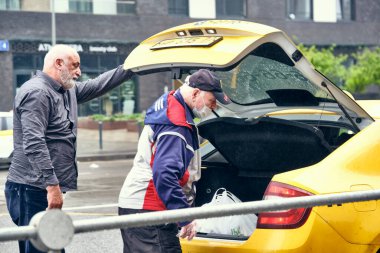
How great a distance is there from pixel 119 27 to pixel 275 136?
36.5 m

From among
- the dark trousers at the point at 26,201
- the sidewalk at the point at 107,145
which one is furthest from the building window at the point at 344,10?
the dark trousers at the point at 26,201

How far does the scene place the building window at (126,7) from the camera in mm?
42188

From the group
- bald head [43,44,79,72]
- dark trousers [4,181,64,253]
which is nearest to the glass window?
bald head [43,44,79,72]

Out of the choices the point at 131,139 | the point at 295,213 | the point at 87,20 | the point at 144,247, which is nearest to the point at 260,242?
the point at 295,213

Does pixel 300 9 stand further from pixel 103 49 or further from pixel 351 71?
pixel 103 49

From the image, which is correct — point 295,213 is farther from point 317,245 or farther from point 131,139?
point 131,139

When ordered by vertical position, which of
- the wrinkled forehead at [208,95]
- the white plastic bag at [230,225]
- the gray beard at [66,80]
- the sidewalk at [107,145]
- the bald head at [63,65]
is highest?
the bald head at [63,65]

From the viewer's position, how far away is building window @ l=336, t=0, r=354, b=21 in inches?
1996

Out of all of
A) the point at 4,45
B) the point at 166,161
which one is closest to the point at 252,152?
the point at 166,161

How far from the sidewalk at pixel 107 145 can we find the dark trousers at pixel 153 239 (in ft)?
63.4

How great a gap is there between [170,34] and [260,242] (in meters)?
1.46

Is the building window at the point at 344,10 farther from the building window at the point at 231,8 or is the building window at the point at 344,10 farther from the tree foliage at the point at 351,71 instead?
the tree foliage at the point at 351,71

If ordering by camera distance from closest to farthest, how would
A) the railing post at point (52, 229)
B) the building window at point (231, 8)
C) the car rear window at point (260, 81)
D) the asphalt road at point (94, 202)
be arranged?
the railing post at point (52, 229)
the car rear window at point (260, 81)
the asphalt road at point (94, 202)
the building window at point (231, 8)

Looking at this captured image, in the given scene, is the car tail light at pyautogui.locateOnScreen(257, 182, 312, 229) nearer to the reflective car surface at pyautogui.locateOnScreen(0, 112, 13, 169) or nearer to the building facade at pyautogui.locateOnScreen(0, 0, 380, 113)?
the reflective car surface at pyautogui.locateOnScreen(0, 112, 13, 169)
